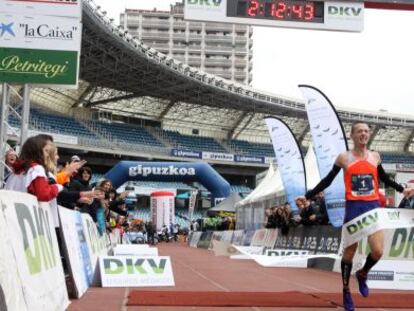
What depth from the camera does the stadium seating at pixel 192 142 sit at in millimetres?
67938

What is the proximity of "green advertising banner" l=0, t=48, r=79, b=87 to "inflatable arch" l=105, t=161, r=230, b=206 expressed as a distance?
20229 millimetres

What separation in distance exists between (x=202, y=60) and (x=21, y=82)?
127 m

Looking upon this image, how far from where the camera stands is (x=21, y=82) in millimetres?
13125

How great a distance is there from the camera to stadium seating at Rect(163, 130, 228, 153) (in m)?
67.9

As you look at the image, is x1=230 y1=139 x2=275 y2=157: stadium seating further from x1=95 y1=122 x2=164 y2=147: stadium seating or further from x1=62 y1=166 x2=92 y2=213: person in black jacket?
x1=62 y1=166 x2=92 y2=213: person in black jacket

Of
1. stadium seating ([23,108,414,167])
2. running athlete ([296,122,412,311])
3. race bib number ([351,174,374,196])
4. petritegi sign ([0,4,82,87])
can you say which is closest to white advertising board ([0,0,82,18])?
petritegi sign ([0,4,82,87])

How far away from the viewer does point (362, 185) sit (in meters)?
6.56

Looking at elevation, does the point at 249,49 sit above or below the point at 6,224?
above

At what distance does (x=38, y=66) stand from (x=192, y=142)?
186ft

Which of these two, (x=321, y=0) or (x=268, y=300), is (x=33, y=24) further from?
(x=268, y=300)

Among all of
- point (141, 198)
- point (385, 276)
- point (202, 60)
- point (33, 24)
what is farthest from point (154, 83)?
point (202, 60)

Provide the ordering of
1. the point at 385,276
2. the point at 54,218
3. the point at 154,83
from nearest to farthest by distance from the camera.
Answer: the point at 54,218 → the point at 385,276 → the point at 154,83

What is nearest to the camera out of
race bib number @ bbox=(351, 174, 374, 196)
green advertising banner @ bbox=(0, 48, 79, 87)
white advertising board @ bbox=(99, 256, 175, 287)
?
race bib number @ bbox=(351, 174, 374, 196)

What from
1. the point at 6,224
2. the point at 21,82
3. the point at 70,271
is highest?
the point at 21,82
